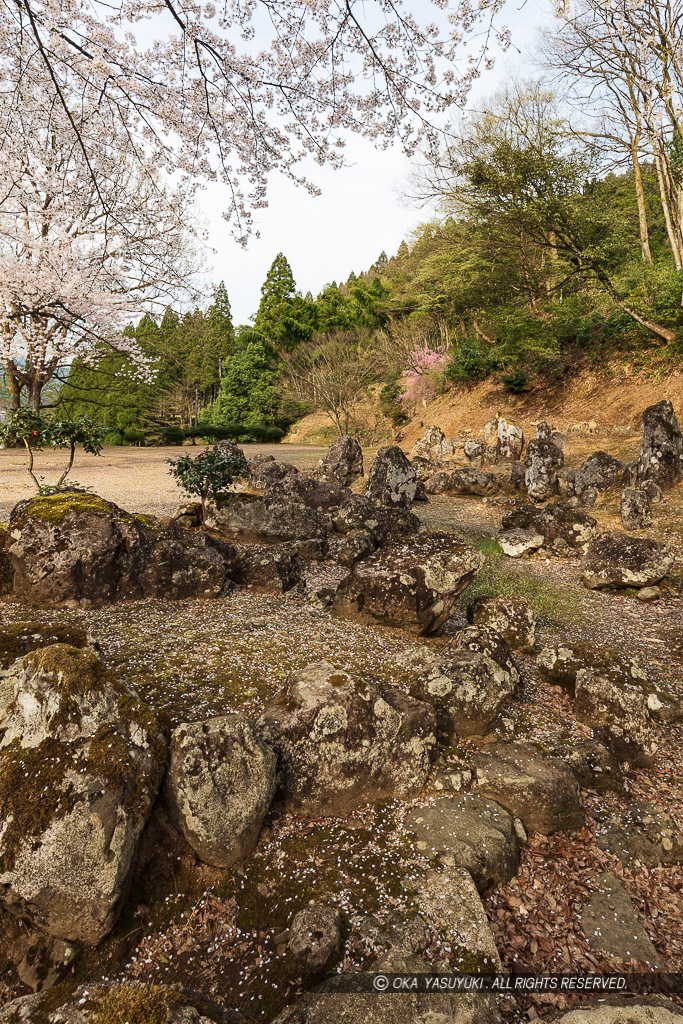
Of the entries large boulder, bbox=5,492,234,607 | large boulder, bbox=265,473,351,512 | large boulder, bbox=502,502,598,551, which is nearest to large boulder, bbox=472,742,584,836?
large boulder, bbox=5,492,234,607

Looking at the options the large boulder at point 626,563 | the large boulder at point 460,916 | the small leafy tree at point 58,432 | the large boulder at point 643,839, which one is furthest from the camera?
the small leafy tree at point 58,432

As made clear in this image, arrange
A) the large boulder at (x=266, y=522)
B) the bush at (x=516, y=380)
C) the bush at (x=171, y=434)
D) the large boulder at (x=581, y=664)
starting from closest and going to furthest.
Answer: the large boulder at (x=581, y=664) → the large boulder at (x=266, y=522) → the bush at (x=516, y=380) → the bush at (x=171, y=434)

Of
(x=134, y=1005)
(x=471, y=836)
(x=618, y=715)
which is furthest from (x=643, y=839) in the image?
(x=134, y=1005)

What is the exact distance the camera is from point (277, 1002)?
2180mm

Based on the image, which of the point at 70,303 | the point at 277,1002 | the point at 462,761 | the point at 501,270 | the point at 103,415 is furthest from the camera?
the point at 103,415

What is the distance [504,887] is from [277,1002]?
1.50 m

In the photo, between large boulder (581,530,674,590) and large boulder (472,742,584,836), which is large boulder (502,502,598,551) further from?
large boulder (472,742,584,836)

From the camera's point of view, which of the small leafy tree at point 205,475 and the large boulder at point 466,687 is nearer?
the large boulder at point 466,687

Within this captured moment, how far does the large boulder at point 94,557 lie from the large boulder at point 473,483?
8.54 m

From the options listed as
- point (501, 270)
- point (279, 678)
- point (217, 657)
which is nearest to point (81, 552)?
point (217, 657)

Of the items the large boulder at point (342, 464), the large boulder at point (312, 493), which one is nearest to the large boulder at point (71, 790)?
the large boulder at point (312, 493)

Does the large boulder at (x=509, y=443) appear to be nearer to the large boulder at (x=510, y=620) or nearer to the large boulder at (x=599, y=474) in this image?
the large boulder at (x=599, y=474)

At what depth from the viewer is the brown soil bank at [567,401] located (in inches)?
634

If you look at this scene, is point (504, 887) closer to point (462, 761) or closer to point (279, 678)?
point (462, 761)
